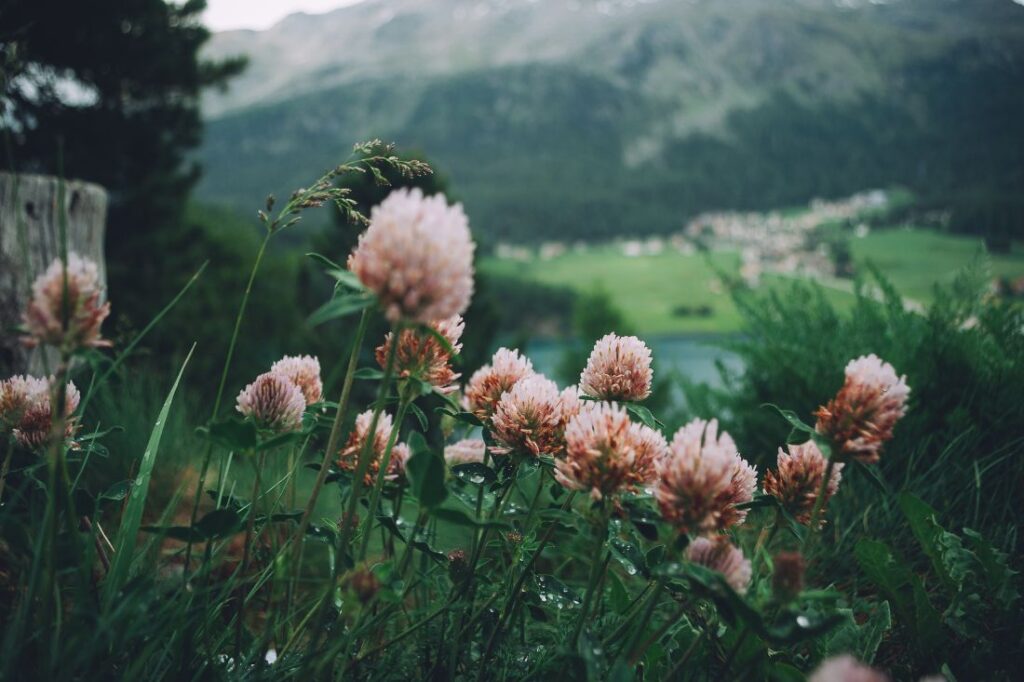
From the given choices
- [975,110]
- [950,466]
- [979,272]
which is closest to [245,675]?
[950,466]

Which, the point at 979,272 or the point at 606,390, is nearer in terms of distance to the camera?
the point at 606,390

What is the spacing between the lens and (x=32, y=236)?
3242 millimetres

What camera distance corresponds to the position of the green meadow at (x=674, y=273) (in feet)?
41.7

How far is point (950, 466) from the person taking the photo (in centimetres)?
238

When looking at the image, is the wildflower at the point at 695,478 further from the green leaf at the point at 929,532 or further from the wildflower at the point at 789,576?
the green leaf at the point at 929,532

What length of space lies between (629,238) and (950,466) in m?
87.2

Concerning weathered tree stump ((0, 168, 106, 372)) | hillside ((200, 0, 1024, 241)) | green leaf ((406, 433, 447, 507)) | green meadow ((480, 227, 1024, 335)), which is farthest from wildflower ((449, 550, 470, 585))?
hillside ((200, 0, 1024, 241))

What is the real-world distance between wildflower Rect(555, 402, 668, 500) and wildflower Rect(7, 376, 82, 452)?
1.03m

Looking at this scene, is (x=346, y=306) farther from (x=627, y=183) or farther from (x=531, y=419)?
(x=627, y=183)

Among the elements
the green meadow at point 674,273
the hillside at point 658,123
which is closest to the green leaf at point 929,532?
the green meadow at point 674,273

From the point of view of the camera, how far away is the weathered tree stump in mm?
2992

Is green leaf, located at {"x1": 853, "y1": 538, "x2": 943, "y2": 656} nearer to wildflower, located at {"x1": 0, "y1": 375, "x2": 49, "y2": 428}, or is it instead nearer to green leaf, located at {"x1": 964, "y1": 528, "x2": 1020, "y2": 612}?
green leaf, located at {"x1": 964, "y1": 528, "x2": 1020, "y2": 612}

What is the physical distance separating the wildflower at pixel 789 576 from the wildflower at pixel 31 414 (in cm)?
138

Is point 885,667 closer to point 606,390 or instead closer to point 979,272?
point 606,390
